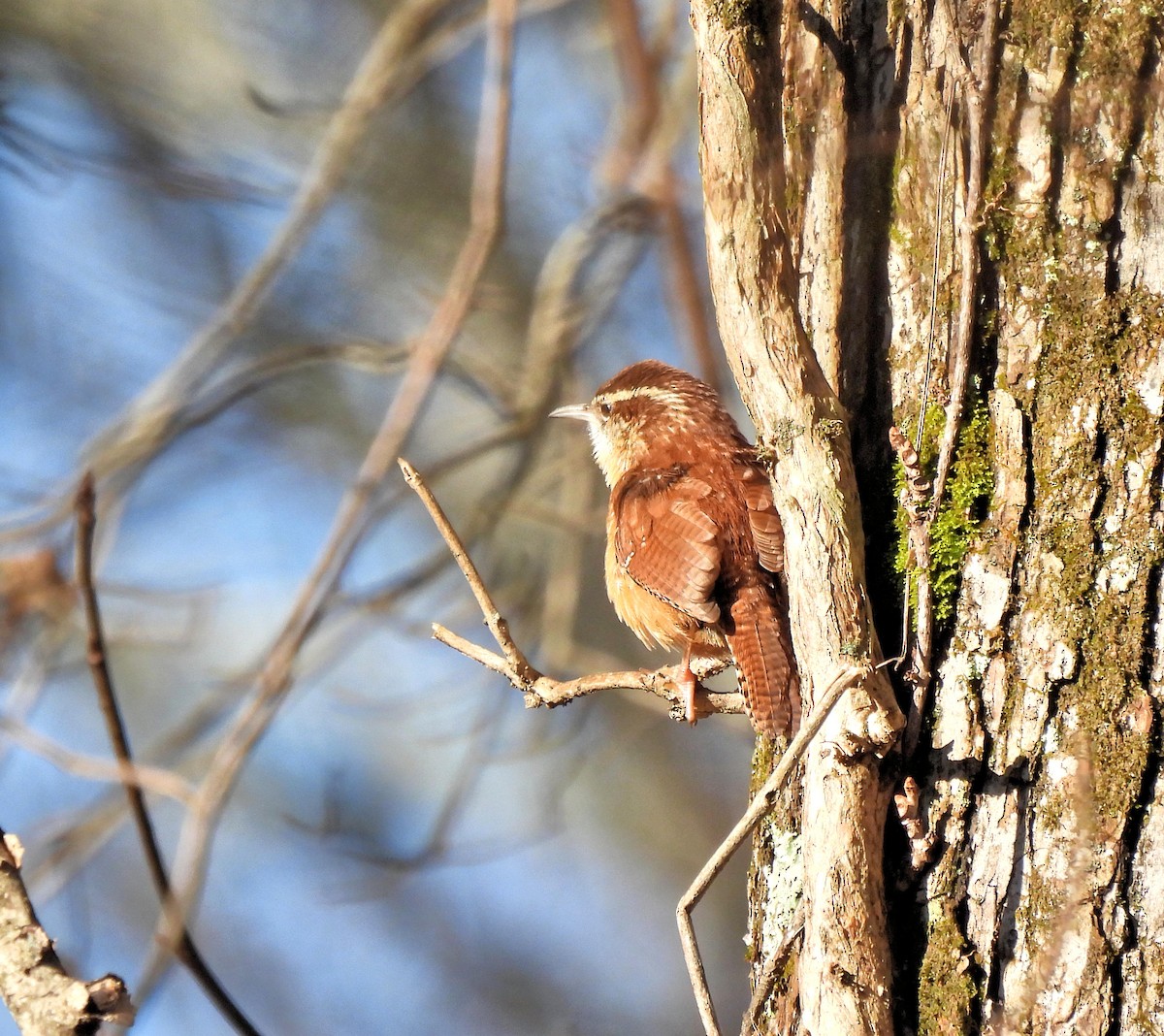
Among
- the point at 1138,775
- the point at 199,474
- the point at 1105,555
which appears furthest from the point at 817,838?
the point at 199,474

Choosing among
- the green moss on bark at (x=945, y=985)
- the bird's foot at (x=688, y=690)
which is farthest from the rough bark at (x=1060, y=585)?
the bird's foot at (x=688, y=690)

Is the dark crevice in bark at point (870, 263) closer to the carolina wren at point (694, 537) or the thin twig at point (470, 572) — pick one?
the carolina wren at point (694, 537)

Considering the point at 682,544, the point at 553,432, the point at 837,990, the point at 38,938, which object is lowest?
the point at 38,938

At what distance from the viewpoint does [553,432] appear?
269 inches

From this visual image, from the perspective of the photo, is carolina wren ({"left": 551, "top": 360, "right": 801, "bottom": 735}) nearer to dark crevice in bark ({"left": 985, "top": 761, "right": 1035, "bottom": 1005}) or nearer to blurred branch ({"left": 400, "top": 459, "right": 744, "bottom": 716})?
blurred branch ({"left": 400, "top": 459, "right": 744, "bottom": 716})

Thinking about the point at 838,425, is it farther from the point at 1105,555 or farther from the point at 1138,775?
the point at 1138,775

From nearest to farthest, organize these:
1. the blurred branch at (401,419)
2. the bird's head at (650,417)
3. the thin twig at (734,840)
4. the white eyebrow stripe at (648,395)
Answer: the thin twig at (734,840) < the blurred branch at (401,419) < the bird's head at (650,417) < the white eyebrow stripe at (648,395)

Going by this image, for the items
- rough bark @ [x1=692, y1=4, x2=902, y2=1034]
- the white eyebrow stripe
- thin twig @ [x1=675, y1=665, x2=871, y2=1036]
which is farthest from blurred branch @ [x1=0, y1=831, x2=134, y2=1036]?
the white eyebrow stripe

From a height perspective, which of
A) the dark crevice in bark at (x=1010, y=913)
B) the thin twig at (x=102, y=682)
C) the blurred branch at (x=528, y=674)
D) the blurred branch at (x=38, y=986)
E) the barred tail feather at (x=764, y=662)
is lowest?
the blurred branch at (x=38, y=986)

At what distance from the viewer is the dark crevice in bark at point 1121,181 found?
2.16 m

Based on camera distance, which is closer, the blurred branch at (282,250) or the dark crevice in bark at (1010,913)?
the dark crevice in bark at (1010,913)

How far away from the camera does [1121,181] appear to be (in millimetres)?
2186

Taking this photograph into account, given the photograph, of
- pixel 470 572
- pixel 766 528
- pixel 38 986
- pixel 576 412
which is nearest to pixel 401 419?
pixel 470 572

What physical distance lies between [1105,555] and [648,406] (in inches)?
80.3
